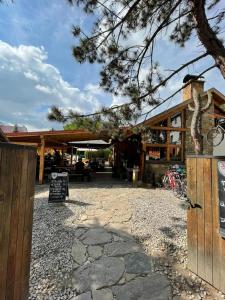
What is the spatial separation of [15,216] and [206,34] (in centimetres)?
373

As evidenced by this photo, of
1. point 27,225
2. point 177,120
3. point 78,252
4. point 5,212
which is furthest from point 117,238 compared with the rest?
point 177,120

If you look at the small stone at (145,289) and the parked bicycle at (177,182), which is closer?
the small stone at (145,289)

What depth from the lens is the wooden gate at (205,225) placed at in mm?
3158

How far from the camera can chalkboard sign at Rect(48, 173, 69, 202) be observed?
661 centimetres

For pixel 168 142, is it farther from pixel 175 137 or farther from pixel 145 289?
pixel 145 289

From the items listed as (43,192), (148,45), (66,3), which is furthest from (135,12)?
(43,192)

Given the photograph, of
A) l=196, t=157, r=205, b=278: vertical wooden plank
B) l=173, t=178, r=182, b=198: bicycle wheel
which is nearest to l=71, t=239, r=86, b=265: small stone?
l=196, t=157, r=205, b=278: vertical wooden plank

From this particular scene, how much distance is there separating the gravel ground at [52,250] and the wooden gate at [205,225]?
6.07ft

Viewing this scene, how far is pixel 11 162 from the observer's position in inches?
70.7

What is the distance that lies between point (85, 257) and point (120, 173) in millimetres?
9641

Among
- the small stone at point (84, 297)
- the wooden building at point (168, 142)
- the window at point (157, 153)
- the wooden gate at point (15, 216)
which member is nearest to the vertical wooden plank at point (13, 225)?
the wooden gate at point (15, 216)

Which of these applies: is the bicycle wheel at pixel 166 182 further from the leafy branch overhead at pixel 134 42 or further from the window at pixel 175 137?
the leafy branch overhead at pixel 134 42

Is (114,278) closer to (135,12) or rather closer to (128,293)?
(128,293)

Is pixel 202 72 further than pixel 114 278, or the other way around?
pixel 202 72
